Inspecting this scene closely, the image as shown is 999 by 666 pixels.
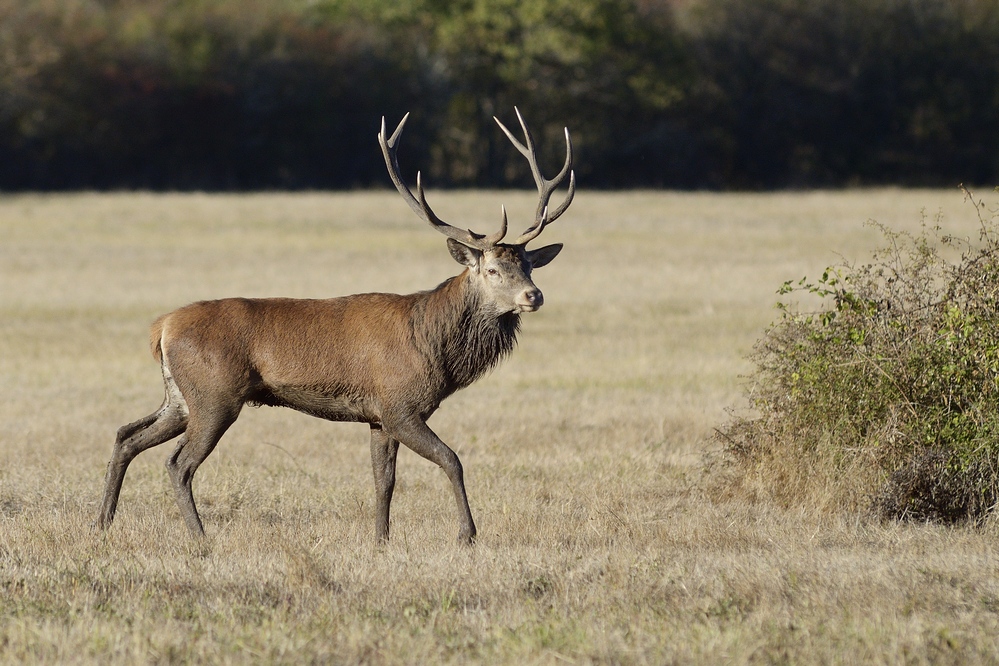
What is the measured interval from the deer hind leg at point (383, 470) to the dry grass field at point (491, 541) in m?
0.24

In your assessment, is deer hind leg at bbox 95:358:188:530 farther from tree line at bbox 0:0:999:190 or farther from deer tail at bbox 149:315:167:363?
tree line at bbox 0:0:999:190

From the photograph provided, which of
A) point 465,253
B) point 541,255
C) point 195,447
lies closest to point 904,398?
point 541,255

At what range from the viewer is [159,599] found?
646cm

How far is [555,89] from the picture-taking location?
53156mm

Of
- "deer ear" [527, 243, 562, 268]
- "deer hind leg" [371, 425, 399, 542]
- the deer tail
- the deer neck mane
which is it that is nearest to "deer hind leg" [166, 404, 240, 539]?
the deer tail

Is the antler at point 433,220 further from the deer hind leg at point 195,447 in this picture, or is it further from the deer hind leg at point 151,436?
the deer hind leg at point 151,436

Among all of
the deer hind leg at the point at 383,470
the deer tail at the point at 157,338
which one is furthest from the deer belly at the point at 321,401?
the deer tail at the point at 157,338

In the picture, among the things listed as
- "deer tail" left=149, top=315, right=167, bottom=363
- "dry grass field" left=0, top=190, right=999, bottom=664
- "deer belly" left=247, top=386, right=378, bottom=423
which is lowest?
"dry grass field" left=0, top=190, right=999, bottom=664

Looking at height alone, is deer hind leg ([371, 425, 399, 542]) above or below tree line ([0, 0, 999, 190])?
below

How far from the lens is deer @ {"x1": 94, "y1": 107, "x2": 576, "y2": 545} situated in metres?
8.35

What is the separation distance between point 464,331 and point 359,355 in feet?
2.15

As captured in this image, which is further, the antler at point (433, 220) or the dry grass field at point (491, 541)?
the antler at point (433, 220)

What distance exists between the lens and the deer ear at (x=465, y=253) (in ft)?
28.0

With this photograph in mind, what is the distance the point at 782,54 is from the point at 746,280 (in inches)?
1307
